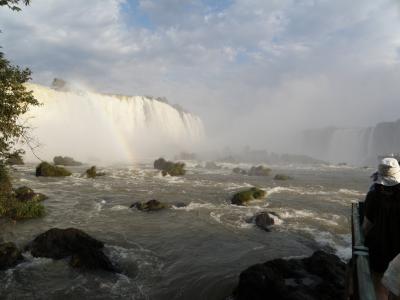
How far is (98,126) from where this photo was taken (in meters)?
61.9

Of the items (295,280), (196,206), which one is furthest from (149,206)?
(295,280)

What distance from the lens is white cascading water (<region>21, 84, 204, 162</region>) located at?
5575cm

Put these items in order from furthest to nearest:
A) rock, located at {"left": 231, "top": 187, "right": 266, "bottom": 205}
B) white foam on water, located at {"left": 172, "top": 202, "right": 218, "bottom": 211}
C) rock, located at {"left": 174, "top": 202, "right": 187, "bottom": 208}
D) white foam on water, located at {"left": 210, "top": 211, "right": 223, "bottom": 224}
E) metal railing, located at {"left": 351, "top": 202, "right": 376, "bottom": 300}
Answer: rock, located at {"left": 231, "top": 187, "right": 266, "bottom": 205} < rock, located at {"left": 174, "top": 202, "right": 187, "bottom": 208} < white foam on water, located at {"left": 172, "top": 202, "right": 218, "bottom": 211} < white foam on water, located at {"left": 210, "top": 211, "right": 223, "bottom": 224} < metal railing, located at {"left": 351, "top": 202, "right": 376, "bottom": 300}

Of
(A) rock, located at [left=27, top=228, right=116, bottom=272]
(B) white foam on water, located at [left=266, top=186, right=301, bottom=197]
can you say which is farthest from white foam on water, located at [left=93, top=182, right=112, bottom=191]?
(A) rock, located at [left=27, top=228, right=116, bottom=272]

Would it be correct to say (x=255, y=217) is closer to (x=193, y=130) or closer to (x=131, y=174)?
(x=131, y=174)

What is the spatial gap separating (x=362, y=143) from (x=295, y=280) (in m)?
96.8

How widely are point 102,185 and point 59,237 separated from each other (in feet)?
53.5

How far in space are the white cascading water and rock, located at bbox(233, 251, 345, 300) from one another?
42.3 metres

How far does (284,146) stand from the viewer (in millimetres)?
126125

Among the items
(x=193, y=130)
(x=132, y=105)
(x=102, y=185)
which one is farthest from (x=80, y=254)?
(x=193, y=130)

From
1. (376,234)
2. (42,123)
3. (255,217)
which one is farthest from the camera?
(42,123)

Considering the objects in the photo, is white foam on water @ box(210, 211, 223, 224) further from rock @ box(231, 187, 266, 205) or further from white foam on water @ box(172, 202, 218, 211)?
rock @ box(231, 187, 266, 205)

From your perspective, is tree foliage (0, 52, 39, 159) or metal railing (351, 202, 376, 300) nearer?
metal railing (351, 202, 376, 300)

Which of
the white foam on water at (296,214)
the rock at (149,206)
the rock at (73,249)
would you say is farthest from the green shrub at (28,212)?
the white foam on water at (296,214)
